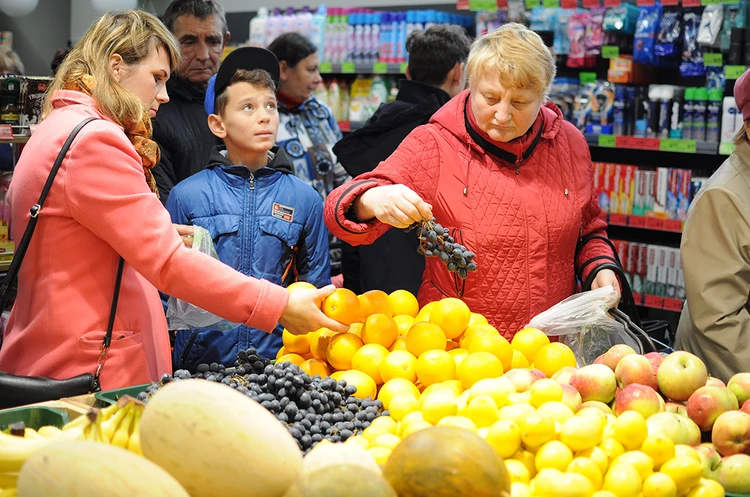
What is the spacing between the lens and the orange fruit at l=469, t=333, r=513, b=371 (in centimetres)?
197

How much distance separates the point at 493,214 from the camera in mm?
2506

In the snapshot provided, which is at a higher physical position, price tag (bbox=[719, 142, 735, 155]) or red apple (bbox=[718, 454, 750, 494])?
price tag (bbox=[719, 142, 735, 155])

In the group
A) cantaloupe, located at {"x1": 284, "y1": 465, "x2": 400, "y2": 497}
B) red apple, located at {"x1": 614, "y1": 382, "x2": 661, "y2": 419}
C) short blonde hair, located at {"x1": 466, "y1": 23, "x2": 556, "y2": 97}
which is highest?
short blonde hair, located at {"x1": 466, "y1": 23, "x2": 556, "y2": 97}

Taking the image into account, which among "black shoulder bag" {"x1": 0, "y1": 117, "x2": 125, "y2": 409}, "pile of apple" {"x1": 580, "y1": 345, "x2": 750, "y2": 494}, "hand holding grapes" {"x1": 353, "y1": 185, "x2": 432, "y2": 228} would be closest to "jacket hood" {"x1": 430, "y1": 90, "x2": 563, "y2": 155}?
"hand holding grapes" {"x1": 353, "y1": 185, "x2": 432, "y2": 228}

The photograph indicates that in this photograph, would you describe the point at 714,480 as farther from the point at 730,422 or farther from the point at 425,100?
the point at 425,100

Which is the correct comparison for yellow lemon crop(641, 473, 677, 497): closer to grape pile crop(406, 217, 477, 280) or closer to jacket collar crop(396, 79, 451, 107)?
grape pile crop(406, 217, 477, 280)

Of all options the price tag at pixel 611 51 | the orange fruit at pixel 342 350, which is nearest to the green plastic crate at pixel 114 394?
the orange fruit at pixel 342 350

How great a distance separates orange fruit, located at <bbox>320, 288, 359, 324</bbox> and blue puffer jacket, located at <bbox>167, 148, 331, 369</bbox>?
65 cm

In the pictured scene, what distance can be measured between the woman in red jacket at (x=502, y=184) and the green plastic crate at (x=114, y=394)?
2.45 ft

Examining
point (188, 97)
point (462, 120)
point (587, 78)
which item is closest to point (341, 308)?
point (462, 120)

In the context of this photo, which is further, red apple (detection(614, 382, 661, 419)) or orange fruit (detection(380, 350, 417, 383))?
orange fruit (detection(380, 350, 417, 383))

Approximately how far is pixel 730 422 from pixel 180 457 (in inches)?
45.3

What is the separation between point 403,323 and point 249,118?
1013 mm

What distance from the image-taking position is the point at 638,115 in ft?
15.2
